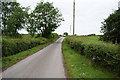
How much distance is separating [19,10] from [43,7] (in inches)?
463

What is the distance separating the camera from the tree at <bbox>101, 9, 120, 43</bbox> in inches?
763

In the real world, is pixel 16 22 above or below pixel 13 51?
above

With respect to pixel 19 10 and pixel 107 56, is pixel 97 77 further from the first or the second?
pixel 19 10

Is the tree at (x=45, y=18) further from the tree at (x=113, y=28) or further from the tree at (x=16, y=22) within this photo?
the tree at (x=113, y=28)

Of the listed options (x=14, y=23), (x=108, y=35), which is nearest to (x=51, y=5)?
(x=14, y=23)

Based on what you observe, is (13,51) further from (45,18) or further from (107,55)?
(45,18)

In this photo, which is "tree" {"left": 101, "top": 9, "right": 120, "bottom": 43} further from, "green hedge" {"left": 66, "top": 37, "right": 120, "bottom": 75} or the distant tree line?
the distant tree line

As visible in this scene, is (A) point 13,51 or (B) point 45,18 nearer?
(A) point 13,51

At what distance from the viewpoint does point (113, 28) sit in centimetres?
1997

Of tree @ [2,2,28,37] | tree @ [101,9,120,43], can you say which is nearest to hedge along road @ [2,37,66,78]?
tree @ [101,9,120,43]

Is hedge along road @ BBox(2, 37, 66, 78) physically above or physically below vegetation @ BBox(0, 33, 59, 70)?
below

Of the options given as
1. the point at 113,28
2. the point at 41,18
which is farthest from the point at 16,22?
the point at 113,28

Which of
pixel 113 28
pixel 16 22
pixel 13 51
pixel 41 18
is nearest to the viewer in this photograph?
pixel 13 51

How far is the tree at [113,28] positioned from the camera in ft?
63.6
